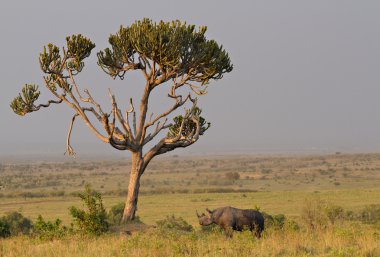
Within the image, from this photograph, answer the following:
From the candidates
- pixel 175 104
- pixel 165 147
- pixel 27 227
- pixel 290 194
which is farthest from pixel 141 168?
pixel 290 194

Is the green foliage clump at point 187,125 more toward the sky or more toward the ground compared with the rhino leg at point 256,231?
more toward the sky

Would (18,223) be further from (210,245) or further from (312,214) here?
(210,245)

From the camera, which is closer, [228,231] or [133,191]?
[228,231]

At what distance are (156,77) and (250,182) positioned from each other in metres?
52.0

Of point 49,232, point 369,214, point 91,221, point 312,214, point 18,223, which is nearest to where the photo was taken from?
point 49,232

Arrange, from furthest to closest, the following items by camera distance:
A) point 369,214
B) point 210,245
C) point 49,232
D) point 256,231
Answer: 1. point 369,214
2. point 49,232
3. point 256,231
4. point 210,245

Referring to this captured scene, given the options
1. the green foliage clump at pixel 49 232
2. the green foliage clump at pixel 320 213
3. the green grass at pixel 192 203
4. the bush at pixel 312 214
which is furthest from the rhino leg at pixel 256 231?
the green grass at pixel 192 203

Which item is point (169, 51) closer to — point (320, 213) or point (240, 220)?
point (240, 220)

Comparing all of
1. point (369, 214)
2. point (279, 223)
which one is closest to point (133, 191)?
point (279, 223)

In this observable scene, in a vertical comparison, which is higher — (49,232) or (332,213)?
(49,232)

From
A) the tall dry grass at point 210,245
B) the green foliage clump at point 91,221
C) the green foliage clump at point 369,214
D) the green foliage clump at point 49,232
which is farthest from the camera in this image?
the green foliage clump at point 369,214

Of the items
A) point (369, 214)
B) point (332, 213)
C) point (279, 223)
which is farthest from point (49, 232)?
point (369, 214)

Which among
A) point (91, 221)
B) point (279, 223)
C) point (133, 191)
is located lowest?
point (279, 223)

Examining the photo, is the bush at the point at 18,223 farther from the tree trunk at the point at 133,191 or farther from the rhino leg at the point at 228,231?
the rhino leg at the point at 228,231
